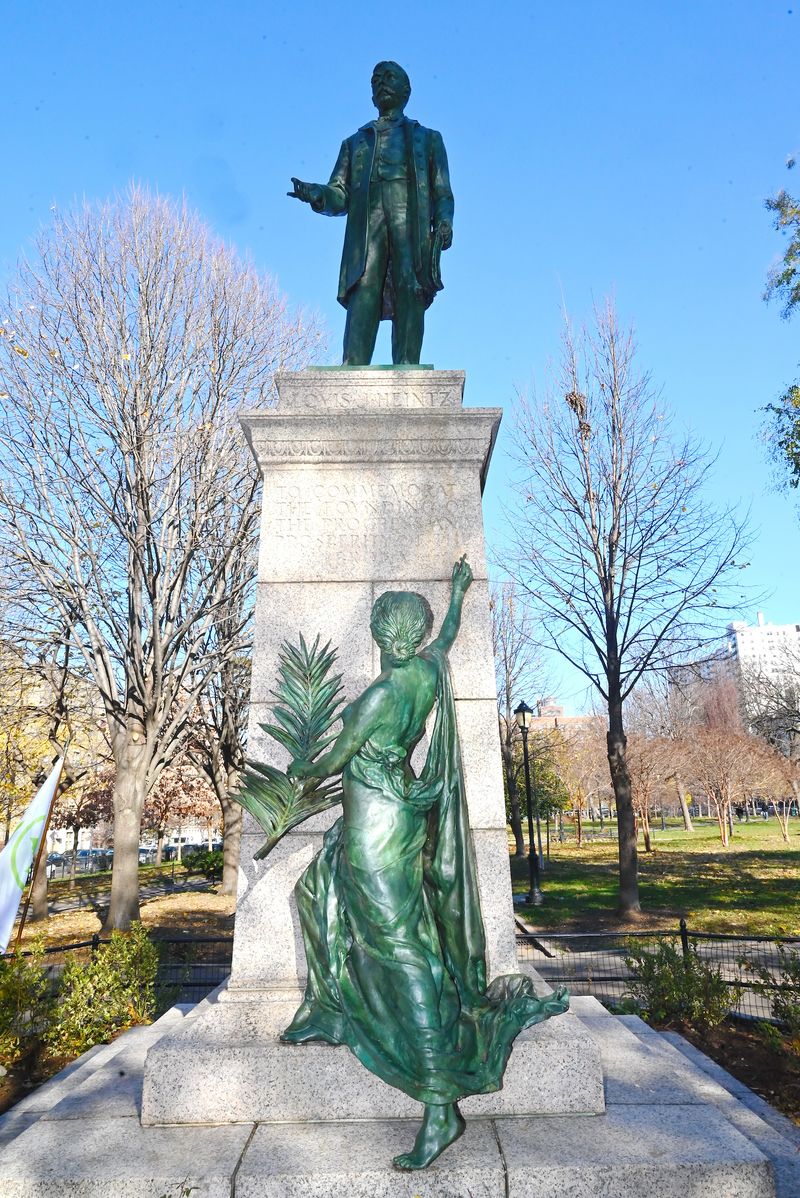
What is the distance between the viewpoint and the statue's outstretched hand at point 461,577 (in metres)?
4.68

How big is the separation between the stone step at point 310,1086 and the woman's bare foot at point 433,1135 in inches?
12.2

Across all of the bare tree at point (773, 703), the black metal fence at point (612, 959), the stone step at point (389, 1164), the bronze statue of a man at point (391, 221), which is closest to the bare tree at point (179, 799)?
the black metal fence at point (612, 959)

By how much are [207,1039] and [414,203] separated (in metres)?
5.73

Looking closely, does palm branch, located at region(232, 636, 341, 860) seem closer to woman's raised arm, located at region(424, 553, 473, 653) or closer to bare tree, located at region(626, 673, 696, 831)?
woman's raised arm, located at region(424, 553, 473, 653)

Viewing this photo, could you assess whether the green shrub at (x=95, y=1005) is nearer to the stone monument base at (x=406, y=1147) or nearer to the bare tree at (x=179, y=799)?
the stone monument base at (x=406, y=1147)

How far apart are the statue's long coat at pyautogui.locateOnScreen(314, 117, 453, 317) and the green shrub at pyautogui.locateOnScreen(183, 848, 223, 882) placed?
92.8 ft

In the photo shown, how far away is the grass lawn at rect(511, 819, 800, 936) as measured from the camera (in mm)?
15289

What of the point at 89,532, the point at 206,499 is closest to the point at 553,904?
the point at 206,499

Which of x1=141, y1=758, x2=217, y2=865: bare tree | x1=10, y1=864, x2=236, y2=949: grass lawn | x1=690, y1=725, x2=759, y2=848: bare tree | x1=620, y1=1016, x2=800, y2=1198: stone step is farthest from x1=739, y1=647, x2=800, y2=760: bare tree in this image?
x1=141, y1=758, x2=217, y2=865: bare tree

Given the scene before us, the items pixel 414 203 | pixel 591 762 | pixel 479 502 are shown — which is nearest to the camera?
pixel 479 502

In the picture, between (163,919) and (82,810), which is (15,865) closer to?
(163,919)

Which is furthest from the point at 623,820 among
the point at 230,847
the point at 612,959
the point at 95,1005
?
the point at 95,1005

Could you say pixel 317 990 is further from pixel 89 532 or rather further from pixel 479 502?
pixel 89 532

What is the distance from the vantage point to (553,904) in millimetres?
18875
